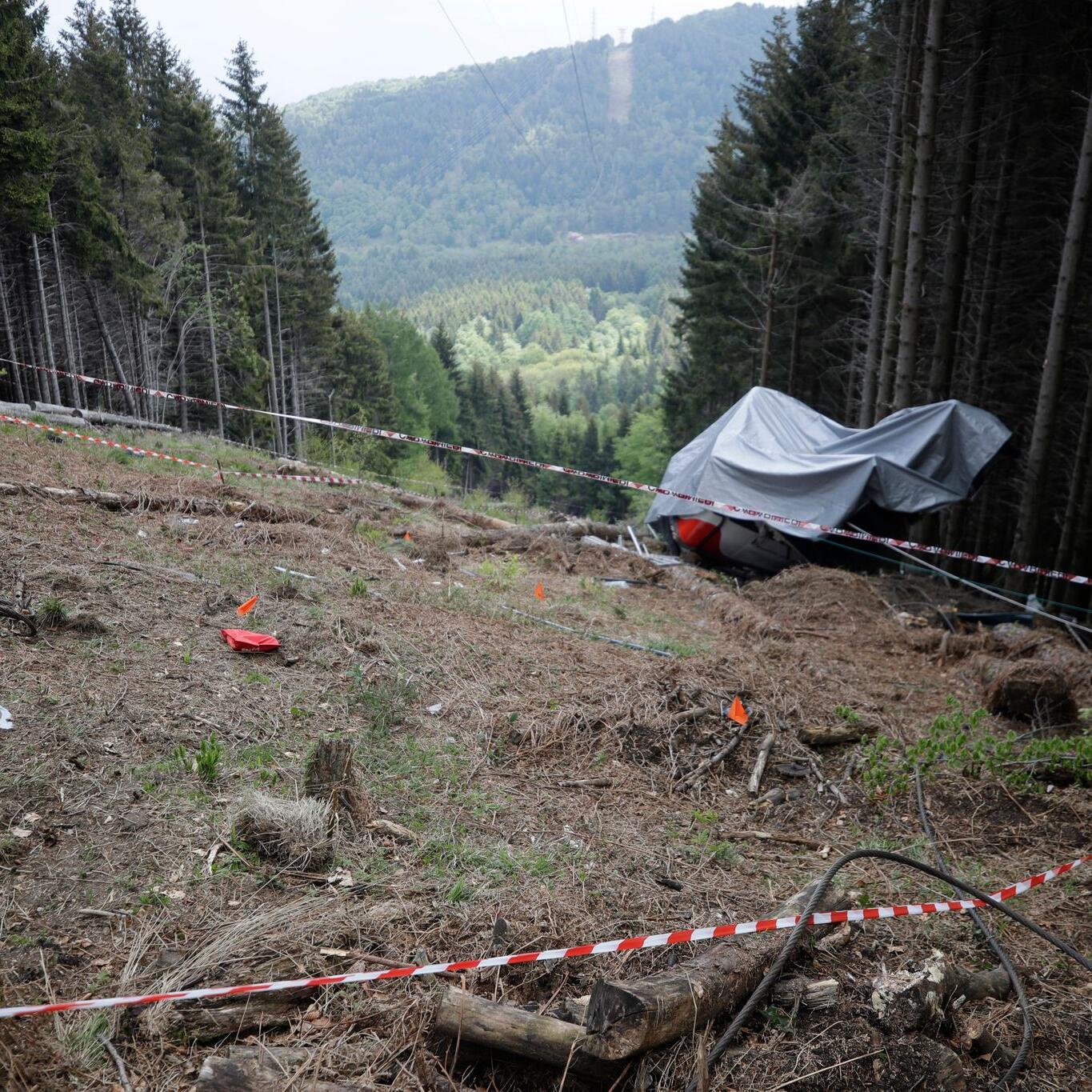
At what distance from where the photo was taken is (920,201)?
41.9ft

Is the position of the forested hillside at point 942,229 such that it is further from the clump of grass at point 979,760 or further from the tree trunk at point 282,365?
the tree trunk at point 282,365

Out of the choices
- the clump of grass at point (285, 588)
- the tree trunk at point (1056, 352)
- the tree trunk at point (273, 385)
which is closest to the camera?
the clump of grass at point (285, 588)

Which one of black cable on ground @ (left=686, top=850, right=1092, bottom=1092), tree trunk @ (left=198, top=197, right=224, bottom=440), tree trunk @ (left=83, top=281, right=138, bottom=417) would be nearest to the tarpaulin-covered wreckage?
black cable on ground @ (left=686, top=850, right=1092, bottom=1092)

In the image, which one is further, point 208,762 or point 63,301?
point 63,301

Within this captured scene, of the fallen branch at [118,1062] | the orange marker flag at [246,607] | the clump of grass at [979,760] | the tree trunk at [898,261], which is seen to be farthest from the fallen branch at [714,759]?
the tree trunk at [898,261]

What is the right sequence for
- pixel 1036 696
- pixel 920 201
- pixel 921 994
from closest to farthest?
pixel 921 994
pixel 1036 696
pixel 920 201

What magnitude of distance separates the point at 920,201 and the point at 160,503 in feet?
38.7

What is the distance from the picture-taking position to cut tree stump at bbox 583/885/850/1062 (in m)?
2.51

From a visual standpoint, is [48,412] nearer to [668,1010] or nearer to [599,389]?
[668,1010]

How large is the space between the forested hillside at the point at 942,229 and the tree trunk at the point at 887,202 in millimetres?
64

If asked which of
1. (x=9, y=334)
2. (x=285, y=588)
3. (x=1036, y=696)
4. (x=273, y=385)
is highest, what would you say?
(x=9, y=334)

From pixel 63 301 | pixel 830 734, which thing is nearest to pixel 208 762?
pixel 830 734

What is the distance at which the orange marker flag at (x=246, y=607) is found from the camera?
6432 millimetres

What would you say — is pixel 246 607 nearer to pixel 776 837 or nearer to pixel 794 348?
pixel 776 837
